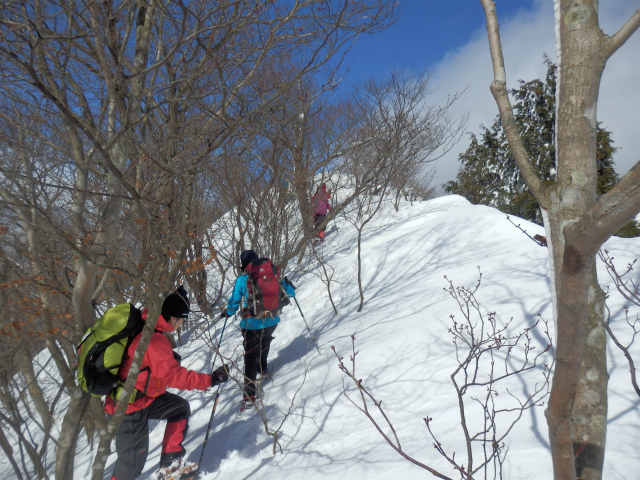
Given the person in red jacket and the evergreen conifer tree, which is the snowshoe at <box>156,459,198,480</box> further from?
the evergreen conifer tree

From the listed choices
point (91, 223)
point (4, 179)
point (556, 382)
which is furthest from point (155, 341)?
point (556, 382)

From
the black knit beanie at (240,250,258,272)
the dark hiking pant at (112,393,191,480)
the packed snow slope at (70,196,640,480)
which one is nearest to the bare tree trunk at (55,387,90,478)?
the dark hiking pant at (112,393,191,480)

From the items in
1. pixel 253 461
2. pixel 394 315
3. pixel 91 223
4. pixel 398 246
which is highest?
pixel 398 246

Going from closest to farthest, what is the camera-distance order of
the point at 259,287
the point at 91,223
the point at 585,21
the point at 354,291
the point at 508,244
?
the point at 585,21
the point at 259,287
the point at 91,223
the point at 508,244
the point at 354,291

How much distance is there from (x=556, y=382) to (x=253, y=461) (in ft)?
9.85

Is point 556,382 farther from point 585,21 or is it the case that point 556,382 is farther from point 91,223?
point 91,223

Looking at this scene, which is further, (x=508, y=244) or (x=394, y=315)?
(x=508, y=244)

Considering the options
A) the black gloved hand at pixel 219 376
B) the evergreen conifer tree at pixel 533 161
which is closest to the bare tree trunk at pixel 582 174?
the black gloved hand at pixel 219 376

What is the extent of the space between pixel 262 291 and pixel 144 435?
163 cm

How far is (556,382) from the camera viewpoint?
0.93 meters

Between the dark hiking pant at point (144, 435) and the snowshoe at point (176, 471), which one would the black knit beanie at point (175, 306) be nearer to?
the dark hiking pant at point (144, 435)

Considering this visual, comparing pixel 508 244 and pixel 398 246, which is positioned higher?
pixel 398 246

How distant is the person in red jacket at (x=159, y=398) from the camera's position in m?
2.94

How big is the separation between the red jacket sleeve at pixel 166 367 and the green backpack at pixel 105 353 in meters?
0.20
